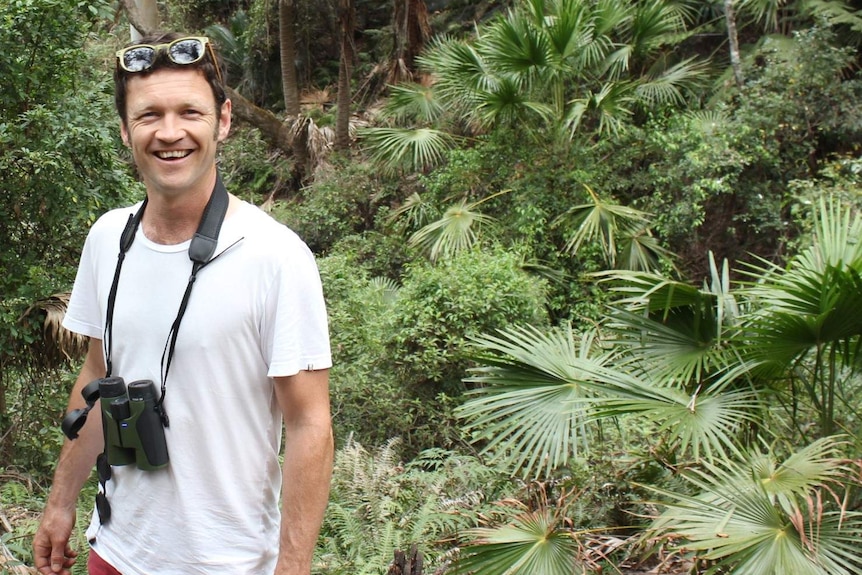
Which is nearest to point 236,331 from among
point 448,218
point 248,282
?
point 248,282

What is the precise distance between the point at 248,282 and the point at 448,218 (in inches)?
325

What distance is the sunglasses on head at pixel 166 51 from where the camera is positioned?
196cm

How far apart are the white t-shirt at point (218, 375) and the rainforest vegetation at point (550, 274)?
66.1 inches

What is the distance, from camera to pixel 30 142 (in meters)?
4.98

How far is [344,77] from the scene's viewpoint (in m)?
13.3

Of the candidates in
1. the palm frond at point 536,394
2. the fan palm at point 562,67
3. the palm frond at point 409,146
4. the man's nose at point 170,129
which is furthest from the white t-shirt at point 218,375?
the palm frond at point 409,146

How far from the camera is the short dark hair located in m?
1.96

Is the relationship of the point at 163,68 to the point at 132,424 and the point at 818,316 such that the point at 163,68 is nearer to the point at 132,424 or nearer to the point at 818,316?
the point at 132,424

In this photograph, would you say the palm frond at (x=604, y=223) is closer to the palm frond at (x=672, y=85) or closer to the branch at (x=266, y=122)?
the palm frond at (x=672, y=85)

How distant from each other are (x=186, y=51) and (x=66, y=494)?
1161 mm

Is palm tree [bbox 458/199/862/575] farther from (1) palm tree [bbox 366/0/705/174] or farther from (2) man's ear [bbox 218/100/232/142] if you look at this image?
(1) palm tree [bbox 366/0/705/174]

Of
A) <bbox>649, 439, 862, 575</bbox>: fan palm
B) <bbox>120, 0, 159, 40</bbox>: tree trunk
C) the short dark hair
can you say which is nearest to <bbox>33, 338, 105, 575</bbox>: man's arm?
the short dark hair

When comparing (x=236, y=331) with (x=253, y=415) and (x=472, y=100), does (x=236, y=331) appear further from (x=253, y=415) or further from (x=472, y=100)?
(x=472, y=100)

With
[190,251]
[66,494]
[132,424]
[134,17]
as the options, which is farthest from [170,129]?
[134,17]
